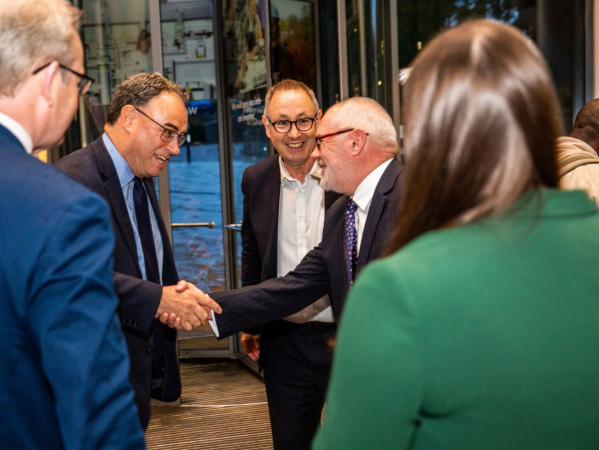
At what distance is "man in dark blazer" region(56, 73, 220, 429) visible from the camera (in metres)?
2.31

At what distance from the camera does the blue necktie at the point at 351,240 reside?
2.42 metres

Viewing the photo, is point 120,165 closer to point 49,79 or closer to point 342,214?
point 342,214

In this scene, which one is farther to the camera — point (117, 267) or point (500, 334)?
point (117, 267)

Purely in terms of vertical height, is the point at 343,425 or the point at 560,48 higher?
the point at 560,48

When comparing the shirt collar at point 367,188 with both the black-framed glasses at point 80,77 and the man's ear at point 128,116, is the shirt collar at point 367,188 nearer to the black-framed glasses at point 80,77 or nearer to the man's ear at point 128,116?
the man's ear at point 128,116

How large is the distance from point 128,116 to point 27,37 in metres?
1.42

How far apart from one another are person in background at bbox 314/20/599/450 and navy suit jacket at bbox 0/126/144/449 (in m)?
0.48

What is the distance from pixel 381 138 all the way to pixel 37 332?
5.35 ft

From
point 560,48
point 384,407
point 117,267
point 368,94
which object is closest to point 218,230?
point 368,94

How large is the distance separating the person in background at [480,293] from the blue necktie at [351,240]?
4.70 ft

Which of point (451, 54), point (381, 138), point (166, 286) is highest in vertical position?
point (451, 54)

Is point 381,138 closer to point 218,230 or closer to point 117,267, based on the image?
point 117,267

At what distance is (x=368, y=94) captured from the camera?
5.31 meters

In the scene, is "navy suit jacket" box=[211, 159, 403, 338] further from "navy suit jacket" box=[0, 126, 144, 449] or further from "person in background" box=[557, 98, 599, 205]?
"navy suit jacket" box=[0, 126, 144, 449]
